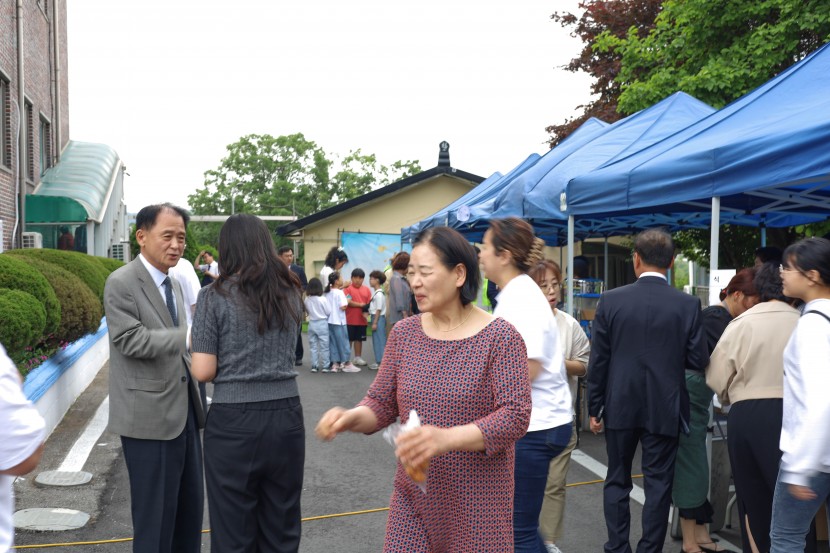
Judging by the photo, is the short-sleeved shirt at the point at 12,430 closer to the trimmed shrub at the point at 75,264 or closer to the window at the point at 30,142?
the trimmed shrub at the point at 75,264

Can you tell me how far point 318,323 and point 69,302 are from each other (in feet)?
14.5

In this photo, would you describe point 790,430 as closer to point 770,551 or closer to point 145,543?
point 770,551

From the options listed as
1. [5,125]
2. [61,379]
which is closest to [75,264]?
[61,379]

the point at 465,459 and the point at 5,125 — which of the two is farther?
the point at 5,125

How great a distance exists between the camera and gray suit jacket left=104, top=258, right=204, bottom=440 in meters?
3.80

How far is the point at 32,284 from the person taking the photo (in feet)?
27.1

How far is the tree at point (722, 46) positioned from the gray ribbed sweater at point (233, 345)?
1343cm

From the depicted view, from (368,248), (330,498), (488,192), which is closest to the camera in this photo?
(330,498)

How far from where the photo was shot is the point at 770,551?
12.8 feet

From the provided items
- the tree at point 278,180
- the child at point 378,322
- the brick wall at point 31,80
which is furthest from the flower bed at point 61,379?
the tree at point 278,180

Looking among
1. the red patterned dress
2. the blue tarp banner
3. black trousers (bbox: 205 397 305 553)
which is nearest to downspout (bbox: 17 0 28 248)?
the blue tarp banner

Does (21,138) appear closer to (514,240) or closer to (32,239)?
(32,239)

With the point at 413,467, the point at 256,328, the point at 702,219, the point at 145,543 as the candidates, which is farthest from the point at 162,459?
the point at 702,219

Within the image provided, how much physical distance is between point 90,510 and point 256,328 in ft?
10.1
